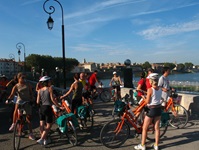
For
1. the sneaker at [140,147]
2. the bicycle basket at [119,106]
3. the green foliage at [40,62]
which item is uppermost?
the green foliage at [40,62]

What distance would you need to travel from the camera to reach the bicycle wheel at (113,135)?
525cm

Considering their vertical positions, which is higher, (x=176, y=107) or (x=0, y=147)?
(x=176, y=107)

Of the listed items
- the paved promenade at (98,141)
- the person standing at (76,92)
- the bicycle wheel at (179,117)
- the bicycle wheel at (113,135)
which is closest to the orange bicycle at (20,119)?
the paved promenade at (98,141)

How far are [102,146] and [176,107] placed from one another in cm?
258

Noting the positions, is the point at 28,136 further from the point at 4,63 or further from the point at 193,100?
the point at 4,63

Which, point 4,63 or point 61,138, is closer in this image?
point 61,138

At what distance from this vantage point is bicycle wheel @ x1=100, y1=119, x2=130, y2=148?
17.2 feet

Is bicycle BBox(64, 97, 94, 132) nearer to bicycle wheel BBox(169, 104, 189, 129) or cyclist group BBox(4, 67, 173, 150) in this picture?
cyclist group BBox(4, 67, 173, 150)

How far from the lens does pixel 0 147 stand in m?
5.54

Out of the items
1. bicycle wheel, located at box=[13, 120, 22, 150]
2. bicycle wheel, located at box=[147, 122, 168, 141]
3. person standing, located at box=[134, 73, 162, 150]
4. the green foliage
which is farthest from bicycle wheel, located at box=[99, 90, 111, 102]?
the green foliage

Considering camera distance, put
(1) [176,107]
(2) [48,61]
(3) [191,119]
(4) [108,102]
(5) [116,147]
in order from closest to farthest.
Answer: (5) [116,147] → (1) [176,107] → (3) [191,119] → (4) [108,102] → (2) [48,61]

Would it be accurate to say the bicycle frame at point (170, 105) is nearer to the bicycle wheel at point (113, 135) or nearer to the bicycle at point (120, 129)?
the bicycle at point (120, 129)

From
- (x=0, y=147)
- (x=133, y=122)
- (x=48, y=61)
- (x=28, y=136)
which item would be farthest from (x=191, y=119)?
(x=48, y=61)

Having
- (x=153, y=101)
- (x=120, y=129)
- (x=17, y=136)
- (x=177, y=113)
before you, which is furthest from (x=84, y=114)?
(x=177, y=113)
